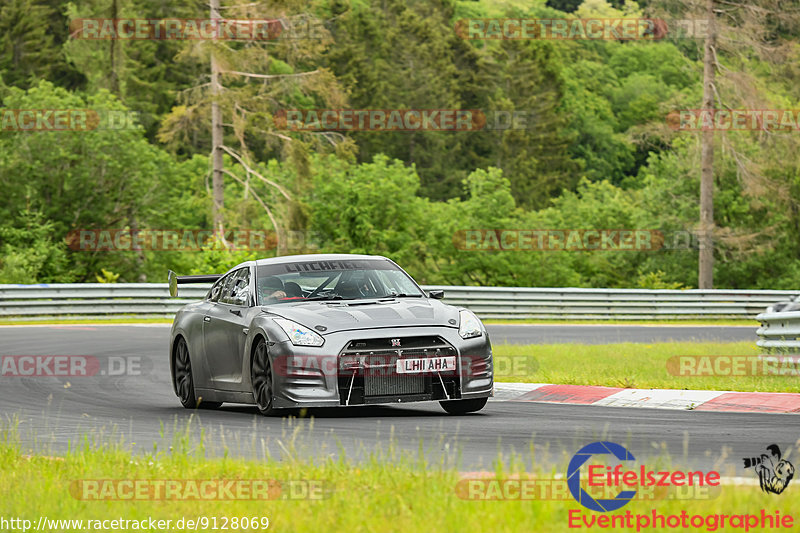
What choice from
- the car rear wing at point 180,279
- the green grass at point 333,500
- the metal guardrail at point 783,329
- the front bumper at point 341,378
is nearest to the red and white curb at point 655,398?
the front bumper at point 341,378

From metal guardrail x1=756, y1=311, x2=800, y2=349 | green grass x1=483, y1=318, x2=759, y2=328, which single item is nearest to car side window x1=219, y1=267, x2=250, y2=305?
metal guardrail x1=756, y1=311, x2=800, y2=349

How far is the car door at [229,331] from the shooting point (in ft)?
36.4

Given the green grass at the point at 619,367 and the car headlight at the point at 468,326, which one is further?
the green grass at the point at 619,367

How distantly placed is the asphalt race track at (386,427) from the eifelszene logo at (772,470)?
159 millimetres

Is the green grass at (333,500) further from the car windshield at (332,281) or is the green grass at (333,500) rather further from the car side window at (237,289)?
the car side window at (237,289)

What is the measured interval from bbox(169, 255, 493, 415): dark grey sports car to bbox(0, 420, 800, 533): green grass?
2252 mm

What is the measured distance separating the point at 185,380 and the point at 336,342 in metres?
2.99

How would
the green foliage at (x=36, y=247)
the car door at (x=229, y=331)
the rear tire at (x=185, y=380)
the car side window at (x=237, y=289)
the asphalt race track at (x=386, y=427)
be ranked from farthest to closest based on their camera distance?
the green foliage at (x=36, y=247), the rear tire at (x=185, y=380), the car side window at (x=237, y=289), the car door at (x=229, y=331), the asphalt race track at (x=386, y=427)

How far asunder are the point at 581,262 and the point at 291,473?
162ft

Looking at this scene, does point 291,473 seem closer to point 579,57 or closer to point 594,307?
point 594,307

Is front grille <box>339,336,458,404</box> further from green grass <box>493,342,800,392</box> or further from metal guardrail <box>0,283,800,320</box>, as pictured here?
metal guardrail <box>0,283,800,320</box>

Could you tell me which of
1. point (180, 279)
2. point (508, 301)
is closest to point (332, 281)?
point (180, 279)

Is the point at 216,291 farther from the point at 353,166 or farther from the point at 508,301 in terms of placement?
the point at 353,166

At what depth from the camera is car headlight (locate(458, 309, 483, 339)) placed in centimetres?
1041
